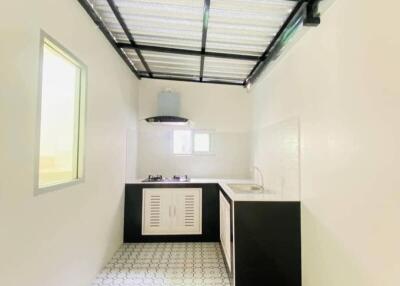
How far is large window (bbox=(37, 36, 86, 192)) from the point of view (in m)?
2.03

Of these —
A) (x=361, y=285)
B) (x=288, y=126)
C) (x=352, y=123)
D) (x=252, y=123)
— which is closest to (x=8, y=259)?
(x=361, y=285)

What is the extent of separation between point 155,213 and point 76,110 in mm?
2226

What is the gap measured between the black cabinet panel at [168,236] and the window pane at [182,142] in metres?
0.92

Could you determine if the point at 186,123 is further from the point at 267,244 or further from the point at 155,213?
the point at 267,244

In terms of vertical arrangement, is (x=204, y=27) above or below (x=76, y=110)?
above

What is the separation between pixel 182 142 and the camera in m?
4.96

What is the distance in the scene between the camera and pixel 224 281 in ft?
9.50

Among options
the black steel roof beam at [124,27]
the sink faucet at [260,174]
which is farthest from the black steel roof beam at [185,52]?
the sink faucet at [260,174]

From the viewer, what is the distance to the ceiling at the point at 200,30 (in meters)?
2.47

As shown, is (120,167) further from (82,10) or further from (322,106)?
(322,106)

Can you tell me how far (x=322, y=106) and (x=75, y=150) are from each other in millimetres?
2207

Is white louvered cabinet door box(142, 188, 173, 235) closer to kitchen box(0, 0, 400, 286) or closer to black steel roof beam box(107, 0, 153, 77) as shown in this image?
kitchen box(0, 0, 400, 286)

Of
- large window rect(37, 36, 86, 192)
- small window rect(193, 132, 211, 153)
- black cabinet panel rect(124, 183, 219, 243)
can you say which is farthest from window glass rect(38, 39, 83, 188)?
small window rect(193, 132, 211, 153)

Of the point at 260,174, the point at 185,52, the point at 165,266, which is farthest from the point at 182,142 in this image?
the point at 165,266
